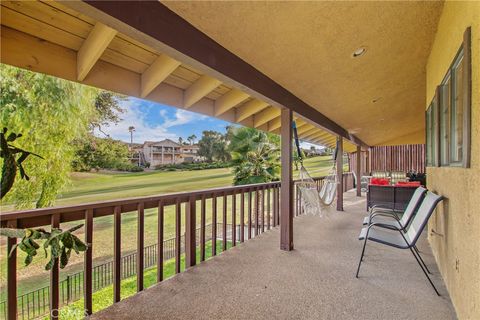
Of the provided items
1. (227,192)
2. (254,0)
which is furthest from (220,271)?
(254,0)

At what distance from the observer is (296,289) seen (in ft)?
8.14

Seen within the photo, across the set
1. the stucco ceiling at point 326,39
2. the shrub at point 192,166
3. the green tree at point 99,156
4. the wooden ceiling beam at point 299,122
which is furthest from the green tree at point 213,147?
the stucco ceiling at point 326,39

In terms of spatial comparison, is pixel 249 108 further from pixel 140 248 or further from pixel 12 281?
Result: pixel 12 281

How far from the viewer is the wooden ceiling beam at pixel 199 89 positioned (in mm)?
3010

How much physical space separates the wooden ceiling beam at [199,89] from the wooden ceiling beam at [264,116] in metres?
1.93

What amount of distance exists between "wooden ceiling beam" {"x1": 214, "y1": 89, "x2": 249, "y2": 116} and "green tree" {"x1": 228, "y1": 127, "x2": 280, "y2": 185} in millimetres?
6250

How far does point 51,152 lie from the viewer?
6.42 m

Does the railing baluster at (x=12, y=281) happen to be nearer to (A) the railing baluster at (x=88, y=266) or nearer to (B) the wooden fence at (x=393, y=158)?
(A) the railing baluster at (x=88, y=266)

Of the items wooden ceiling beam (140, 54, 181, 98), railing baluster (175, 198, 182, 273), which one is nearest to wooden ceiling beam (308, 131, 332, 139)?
railing baluster (175, 198, 182, 273)

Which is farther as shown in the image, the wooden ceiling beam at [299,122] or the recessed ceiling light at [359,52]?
the wooden ceiling beam at [299,122]

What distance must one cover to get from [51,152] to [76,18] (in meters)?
5.96

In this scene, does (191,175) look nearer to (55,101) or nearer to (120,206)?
(55,101)

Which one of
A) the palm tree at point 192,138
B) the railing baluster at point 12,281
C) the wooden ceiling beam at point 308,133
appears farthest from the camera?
the palm tree at point 192,138

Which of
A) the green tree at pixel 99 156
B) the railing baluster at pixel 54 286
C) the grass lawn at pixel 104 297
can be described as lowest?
the grass lawn at pixel 104 297
